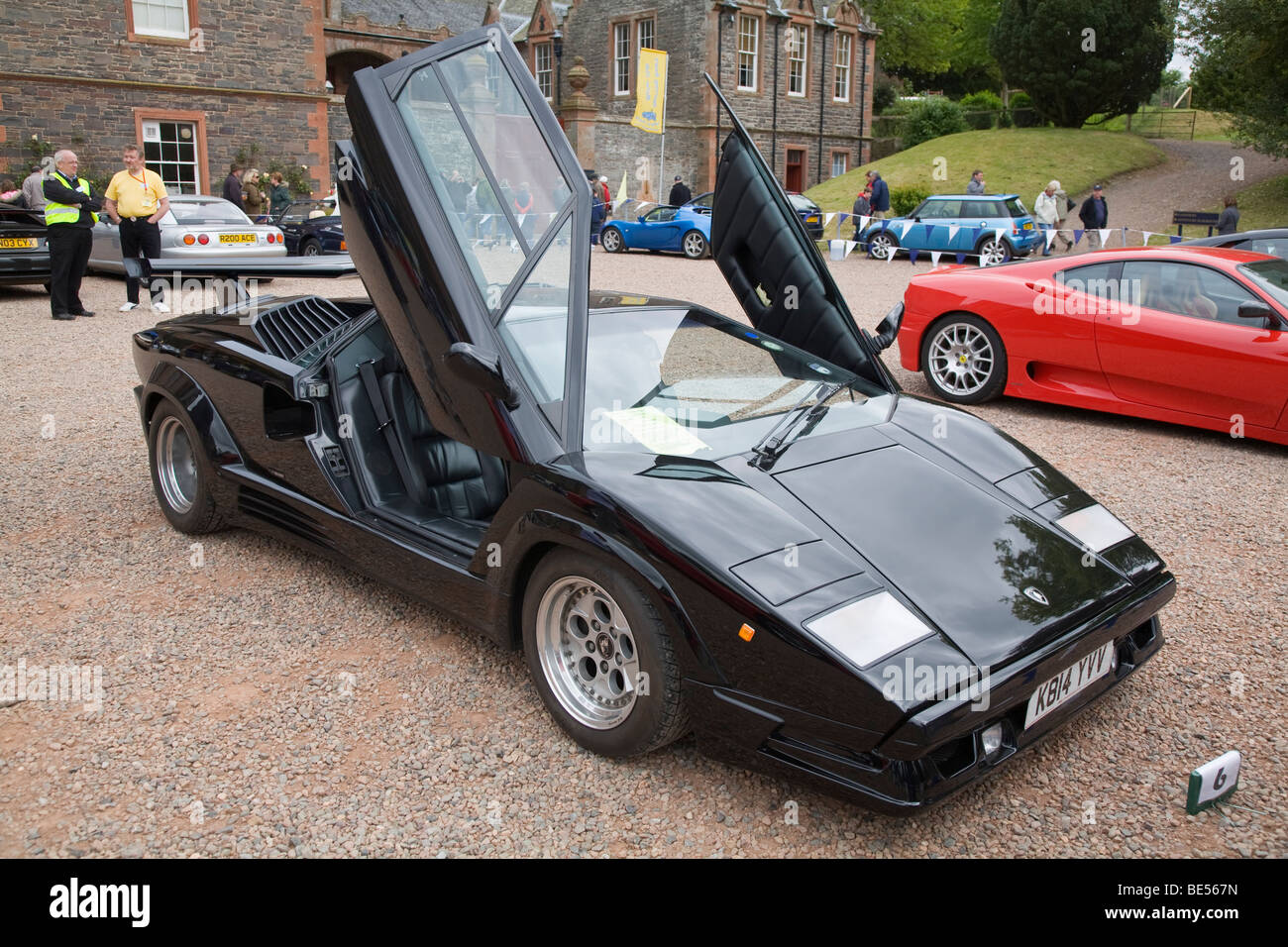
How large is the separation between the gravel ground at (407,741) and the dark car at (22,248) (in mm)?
9430

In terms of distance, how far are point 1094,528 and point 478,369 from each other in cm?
203

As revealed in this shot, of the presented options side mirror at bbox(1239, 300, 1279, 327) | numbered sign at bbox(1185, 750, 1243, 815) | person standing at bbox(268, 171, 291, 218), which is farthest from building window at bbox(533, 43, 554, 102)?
numbered sign at bbox(1185, 750, 1243, 815)

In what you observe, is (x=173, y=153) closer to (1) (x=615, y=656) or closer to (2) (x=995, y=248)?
(2) (x=995, y=248)

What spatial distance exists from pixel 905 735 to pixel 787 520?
2.29 feet

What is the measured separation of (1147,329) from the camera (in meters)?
6.64

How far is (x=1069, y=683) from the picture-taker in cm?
279

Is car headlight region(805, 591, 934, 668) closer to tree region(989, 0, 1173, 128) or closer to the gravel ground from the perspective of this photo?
the gravel ground

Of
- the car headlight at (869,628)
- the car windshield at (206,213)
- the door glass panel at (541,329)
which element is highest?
the car windshield at (206,213)

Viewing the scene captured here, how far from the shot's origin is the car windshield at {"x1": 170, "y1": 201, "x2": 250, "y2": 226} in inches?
573

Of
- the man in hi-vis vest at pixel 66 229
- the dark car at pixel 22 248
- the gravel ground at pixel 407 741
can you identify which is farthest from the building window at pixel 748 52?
the gravel ground at pixel 407 741

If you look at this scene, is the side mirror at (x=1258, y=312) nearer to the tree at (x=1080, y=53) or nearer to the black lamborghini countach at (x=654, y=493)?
the black lamborghini countach at (x=654, y=493)

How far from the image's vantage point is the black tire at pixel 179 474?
4.62 m

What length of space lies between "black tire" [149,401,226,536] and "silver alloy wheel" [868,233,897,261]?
18205 millimetres

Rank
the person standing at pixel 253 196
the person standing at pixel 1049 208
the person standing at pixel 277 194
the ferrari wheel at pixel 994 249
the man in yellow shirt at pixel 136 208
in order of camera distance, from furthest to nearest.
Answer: the person standing at pixel 253 196 → the person standing at pixel 277 194 → the person standing at pixel 1049 208 → the ferrari wheel at pixel 994 249 → the man in yellow shirt at pixel 136 208
